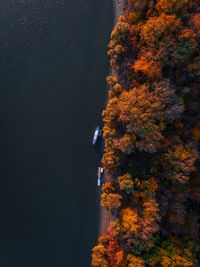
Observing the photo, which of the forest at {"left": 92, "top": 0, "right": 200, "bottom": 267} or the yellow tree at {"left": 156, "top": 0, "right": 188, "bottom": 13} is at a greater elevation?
the yellow tree at {"left": 156, "top": 0, "right": 188, "bottom": 13}

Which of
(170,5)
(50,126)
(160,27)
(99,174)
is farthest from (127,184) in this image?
(170,5)

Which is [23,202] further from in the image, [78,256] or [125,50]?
[125,50]

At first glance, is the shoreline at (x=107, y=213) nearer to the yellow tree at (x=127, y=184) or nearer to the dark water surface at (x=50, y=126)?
the dark water surface at (x=50, y=126)

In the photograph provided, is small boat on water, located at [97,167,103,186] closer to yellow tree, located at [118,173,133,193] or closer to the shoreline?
the shoreline

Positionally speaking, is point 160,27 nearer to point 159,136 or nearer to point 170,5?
point 170,5

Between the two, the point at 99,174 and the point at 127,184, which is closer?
the point at 127,184

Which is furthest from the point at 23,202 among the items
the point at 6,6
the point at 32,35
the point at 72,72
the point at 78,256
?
the point at 6,6

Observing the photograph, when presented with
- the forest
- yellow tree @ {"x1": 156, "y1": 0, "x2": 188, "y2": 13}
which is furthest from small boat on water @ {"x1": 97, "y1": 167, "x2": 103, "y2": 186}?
yellow tree @ {"x1": 156, "y1": 0, "x2": 188, "y2": 13}
